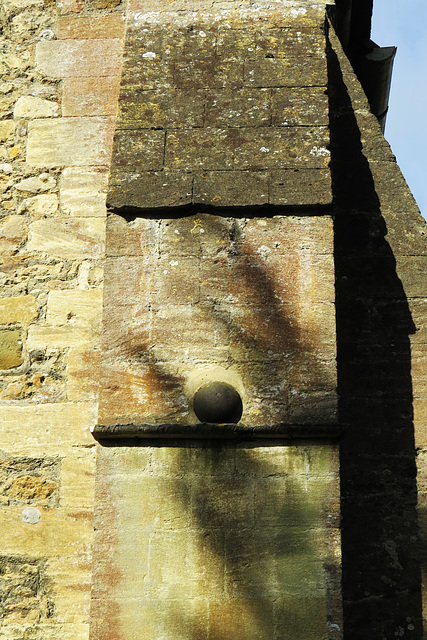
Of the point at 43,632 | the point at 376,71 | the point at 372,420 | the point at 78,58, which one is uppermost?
the point at 78,58

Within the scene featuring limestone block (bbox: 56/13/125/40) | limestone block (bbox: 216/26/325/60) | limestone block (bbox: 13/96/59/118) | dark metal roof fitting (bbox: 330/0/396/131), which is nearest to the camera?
limestone block (bbox: 216/26/325/60)

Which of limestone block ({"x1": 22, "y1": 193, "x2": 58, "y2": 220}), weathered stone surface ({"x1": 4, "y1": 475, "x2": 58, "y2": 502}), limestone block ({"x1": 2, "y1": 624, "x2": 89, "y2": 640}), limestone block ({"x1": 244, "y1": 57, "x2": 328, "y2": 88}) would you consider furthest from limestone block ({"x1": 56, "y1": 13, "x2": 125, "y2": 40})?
limestone block ({"x1": 2, "y1": 624, "x2": 89, "y2": 640})

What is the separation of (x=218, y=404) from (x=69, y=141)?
1.80 meters

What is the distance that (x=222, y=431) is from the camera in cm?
272

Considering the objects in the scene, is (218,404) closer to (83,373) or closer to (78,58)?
(83,373)

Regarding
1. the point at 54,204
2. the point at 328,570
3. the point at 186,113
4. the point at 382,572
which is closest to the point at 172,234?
the point at 186,113

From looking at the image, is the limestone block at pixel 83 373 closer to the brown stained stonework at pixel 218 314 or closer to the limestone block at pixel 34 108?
the brown stained stonework at pixel 218 314

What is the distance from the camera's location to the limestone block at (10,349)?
3.53 m

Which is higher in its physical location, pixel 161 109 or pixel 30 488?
pixel 161 109

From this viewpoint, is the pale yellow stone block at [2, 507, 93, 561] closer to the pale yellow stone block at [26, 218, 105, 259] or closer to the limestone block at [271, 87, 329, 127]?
the pale yellow stone block at [26, 218, 105, 259]

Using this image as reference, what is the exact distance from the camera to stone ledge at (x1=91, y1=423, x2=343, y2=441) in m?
2.72

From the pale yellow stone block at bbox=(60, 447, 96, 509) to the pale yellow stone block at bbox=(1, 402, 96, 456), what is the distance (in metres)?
0.05

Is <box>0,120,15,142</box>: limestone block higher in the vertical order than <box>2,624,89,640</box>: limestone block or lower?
higher

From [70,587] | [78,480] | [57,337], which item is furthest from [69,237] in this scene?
[70,587]
